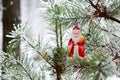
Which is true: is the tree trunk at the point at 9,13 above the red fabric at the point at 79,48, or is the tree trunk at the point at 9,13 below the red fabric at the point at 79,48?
above

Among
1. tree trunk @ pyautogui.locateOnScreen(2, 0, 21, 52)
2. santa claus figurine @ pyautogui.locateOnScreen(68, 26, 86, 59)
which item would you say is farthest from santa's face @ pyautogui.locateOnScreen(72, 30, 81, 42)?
tree trunk @ pyautogui.locateOnScreen(2, 0, 21, 52)

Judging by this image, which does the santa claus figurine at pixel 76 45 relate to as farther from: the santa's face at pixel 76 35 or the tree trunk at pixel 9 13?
the tree trunk at pixel 9 13

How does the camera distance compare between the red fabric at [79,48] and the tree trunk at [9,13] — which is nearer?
the red fabric at [79,48]

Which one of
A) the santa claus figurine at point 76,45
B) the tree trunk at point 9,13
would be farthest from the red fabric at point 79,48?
the tree trunk at point 9,13

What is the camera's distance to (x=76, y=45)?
3.04ft

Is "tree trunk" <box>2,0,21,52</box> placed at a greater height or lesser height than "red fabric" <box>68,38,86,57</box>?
greater

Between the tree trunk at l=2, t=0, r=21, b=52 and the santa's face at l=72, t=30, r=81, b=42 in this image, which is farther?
the tree trunk at l=2, t=0, r=21, b=52

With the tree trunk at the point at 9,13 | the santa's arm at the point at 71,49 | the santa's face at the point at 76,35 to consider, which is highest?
the tree trunk at the point at 9,13

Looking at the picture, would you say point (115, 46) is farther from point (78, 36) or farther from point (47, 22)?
point (47, 22)

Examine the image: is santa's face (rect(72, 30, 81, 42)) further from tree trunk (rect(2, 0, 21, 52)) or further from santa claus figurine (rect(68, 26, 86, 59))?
tree trunk (rect(2, 0, 21, 52))

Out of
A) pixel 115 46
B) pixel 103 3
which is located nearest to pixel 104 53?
pixel 115 46

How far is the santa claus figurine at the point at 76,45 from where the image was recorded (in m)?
0.91

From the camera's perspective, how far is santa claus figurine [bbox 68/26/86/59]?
91 centimetres

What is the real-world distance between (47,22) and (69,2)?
133mm
